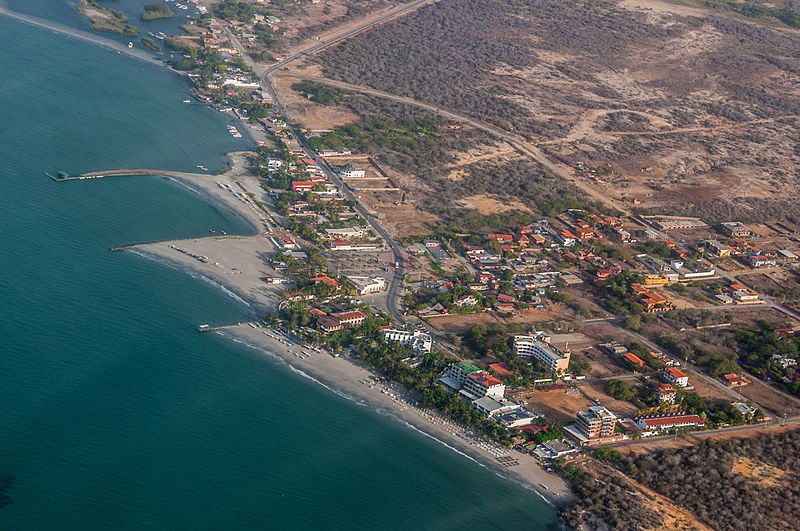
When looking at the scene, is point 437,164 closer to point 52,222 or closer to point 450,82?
point 450,82

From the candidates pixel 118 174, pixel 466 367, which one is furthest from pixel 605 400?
pixel 118 174

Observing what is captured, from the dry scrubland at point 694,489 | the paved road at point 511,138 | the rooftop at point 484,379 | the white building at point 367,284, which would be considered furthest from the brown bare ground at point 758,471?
the paved road at point 511,138

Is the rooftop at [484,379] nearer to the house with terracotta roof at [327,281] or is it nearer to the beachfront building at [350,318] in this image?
the beachfront building at [350,318]

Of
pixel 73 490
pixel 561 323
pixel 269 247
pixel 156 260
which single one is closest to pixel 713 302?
pixel 561 323

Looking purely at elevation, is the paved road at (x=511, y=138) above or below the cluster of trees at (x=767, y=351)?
below

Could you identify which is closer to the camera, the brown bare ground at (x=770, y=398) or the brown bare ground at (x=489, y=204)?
the brown bare ground at (x=770, y=398)

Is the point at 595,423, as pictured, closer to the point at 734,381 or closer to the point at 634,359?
the point at 634,359

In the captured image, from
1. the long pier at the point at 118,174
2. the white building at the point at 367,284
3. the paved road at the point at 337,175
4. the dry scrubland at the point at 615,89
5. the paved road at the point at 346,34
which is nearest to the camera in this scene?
the white building at the point at 367,284

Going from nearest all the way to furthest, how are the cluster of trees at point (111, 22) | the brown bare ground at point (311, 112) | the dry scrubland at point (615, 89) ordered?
the dry scrubland at point (615, 89) < the brown bare ground at point (311, 112) < the cluster of trees at point (111, 22)
